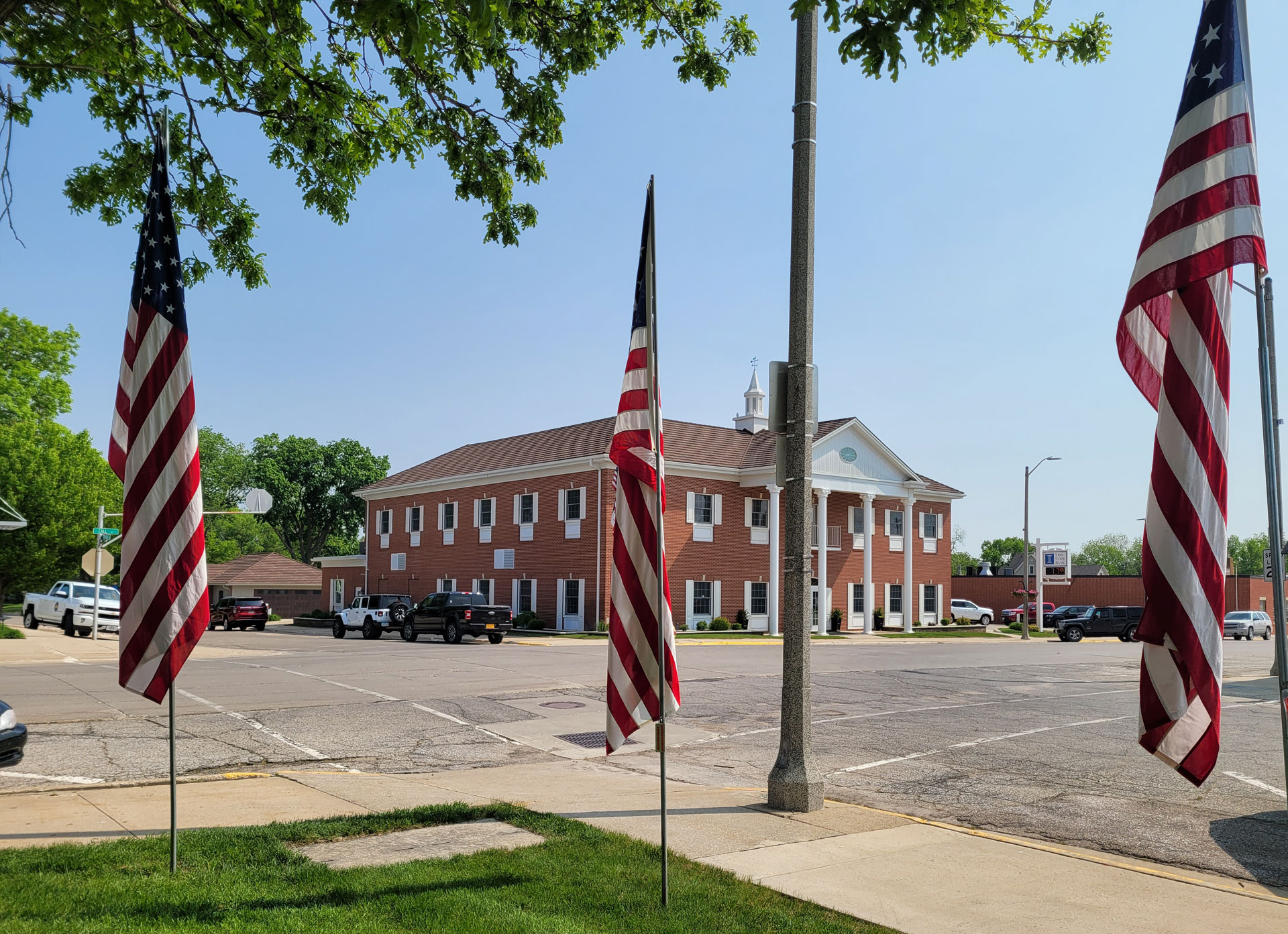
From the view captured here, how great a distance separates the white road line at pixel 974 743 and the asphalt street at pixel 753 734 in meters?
0.05

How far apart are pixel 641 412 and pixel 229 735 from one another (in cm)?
897

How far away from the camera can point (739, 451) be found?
46.6 metres

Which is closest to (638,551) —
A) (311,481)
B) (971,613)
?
(971,613)

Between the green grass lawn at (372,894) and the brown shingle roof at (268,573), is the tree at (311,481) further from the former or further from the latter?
the green grass lawn at (372,894)

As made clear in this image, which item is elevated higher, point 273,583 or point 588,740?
point 588,740

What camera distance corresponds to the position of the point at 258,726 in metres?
13.8

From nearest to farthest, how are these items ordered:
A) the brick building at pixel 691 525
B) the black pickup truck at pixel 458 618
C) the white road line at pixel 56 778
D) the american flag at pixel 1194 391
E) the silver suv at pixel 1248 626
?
the american flag at pixel 1194 391 < the white road line at pixel 56 778 < the black pickup truck at pixel 458 618 < the brick building at pixel 691 525 < the silver suv at pixel 1248 626

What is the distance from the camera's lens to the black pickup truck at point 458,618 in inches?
1394

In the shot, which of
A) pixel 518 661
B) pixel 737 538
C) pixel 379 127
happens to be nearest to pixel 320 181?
pixel 379 127

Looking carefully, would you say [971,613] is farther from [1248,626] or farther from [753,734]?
[753,734]

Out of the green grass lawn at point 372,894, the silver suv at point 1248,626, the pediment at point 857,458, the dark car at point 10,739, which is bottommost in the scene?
the silver suv at point 1248,626

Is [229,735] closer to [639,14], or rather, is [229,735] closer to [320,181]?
Result: [320,181]

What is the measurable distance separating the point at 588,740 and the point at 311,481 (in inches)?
3176

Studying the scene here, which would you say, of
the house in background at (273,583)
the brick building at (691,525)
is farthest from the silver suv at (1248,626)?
the house in background at (273,583)
